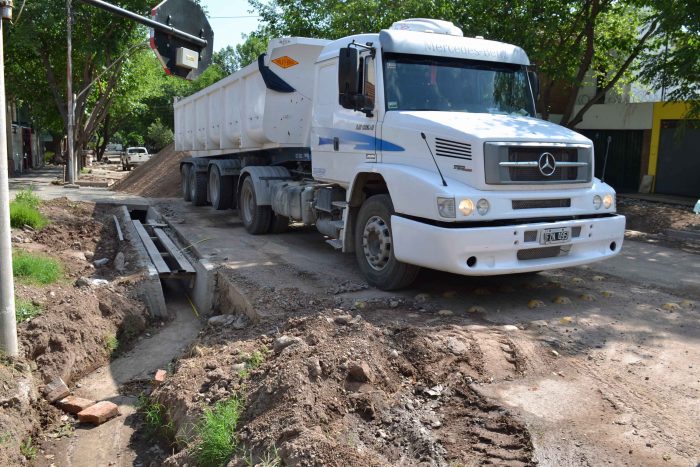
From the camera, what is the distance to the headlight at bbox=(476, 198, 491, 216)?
591cm

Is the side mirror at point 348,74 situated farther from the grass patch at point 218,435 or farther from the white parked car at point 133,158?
the white parked car at point 133,158

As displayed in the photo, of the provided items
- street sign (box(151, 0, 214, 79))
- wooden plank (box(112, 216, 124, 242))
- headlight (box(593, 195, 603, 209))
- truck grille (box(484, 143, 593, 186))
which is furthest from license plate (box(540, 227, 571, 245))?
wooden plank (box(112, 216, 124, 242))

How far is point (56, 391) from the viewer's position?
553 cm

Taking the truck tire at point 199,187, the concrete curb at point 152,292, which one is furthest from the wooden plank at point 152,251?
the truck tire at point 199,187

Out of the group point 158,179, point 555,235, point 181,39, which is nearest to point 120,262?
point 181,39

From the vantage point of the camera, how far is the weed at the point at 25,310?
609cm

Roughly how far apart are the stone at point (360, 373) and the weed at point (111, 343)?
11.6 feet

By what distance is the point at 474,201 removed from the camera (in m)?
5.87

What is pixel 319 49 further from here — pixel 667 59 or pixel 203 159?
pixel 667 59

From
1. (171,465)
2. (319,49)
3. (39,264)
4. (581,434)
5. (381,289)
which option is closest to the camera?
(581,434)

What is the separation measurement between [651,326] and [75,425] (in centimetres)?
516

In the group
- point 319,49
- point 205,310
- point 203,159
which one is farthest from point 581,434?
point 203,159

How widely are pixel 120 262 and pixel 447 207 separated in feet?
17.9

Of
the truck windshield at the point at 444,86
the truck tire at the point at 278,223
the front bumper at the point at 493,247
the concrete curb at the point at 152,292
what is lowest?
the concrete curb at the point at 152,292
